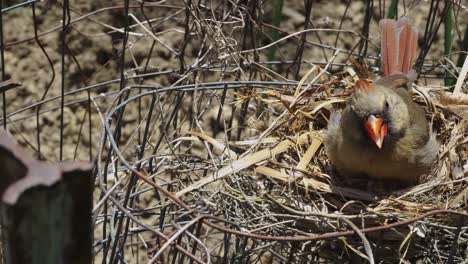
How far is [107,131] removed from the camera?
146 centimetres

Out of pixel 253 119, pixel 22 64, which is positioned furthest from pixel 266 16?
pixel 253 119

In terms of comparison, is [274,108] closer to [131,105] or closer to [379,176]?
[379,176]

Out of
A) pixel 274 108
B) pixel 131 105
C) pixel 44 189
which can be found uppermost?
pixel 44 189

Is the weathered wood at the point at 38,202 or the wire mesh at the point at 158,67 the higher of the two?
the weathered wood at the point at 38,202

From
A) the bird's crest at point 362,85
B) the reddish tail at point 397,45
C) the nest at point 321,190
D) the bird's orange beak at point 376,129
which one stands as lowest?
the nest at point 321,190

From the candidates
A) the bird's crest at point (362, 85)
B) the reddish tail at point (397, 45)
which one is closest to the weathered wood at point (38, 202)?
the bird's crest at point (362, 85)

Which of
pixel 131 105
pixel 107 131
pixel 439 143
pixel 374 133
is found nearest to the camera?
pixel 107 131

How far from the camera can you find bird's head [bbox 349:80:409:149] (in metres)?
2.02

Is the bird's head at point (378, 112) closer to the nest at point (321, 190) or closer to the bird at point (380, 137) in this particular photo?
the bird at point (380, 137)

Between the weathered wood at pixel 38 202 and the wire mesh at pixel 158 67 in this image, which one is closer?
the weathered wood at pixel 38 202

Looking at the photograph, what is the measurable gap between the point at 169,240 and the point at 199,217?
6cm

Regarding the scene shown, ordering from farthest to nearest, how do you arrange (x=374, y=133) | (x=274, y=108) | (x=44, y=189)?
(x=274, y=108)
(x=374, y=133)
(x=44, y=189)

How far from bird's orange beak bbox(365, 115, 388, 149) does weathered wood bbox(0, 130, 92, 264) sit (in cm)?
130

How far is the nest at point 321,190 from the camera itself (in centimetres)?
185
